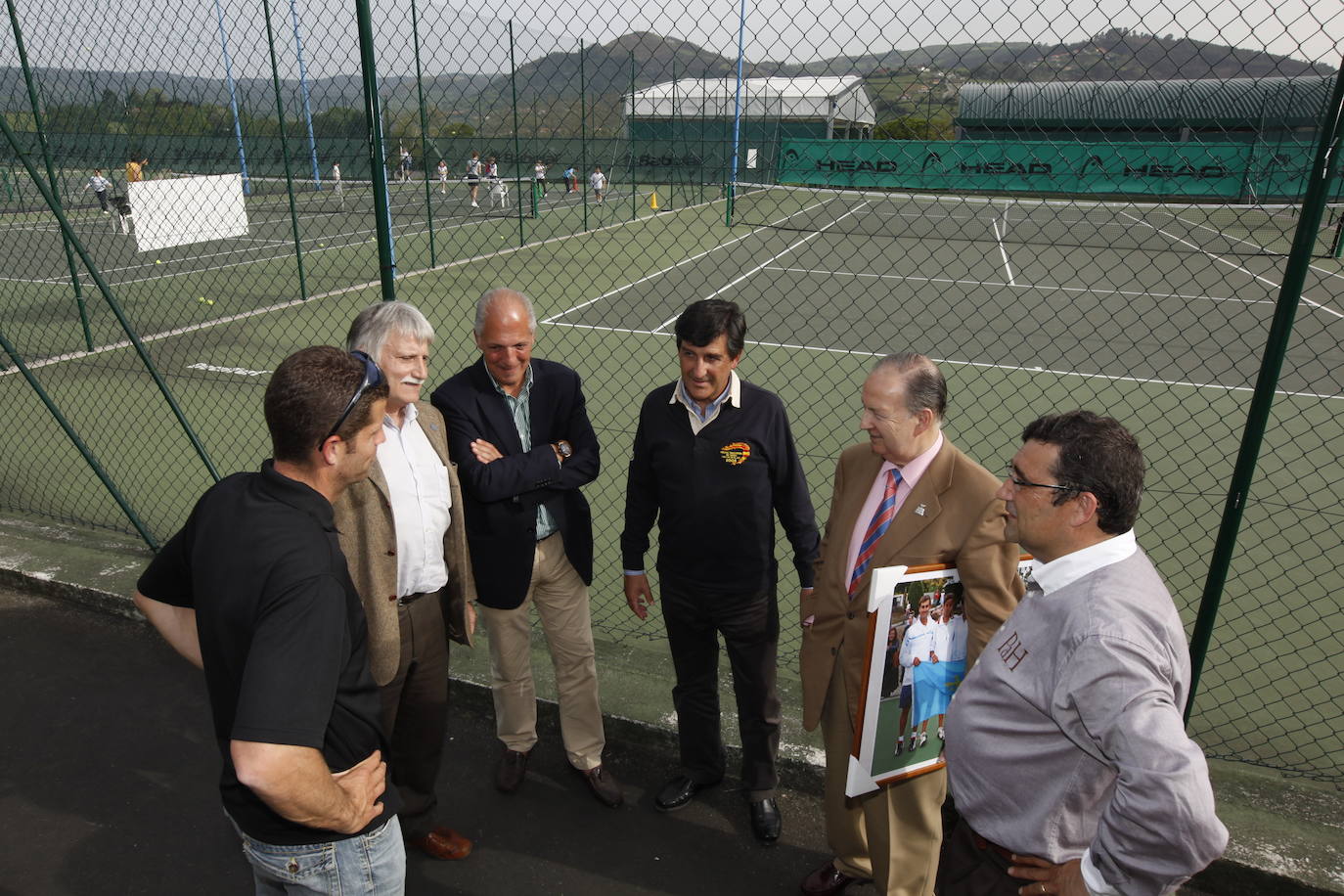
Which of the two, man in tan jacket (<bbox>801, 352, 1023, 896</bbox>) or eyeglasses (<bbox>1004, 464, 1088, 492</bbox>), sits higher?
eyeglasses (<bbox>1004, 464, 1088, 492</bbox>)

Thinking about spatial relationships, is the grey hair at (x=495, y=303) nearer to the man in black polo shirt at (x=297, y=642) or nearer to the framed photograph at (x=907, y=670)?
the man in black polo shirt at (x=297, y=642)

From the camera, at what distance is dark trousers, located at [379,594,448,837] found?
283 cm

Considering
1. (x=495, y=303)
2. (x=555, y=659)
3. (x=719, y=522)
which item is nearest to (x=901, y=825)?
(x=719, y=522)

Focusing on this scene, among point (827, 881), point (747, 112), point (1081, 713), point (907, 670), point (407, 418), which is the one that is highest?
point (747, 112)

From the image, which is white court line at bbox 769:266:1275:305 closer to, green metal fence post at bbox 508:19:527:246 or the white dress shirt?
green metal fence post at bbox 508:19:527:246

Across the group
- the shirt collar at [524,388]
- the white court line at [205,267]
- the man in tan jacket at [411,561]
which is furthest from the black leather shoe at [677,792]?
the white court line at [205,267]

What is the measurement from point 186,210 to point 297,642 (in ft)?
40.0

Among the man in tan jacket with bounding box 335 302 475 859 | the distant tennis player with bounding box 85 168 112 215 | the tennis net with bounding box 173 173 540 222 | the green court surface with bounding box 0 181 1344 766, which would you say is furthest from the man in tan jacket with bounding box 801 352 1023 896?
the distant tennis player with bounding box 85 168 112 215

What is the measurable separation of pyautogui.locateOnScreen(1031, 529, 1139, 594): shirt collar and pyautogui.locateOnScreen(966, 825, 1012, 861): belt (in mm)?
647

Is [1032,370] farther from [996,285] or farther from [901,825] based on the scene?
[901,825]

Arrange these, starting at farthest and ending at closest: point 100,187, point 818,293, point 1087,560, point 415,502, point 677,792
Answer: point 100,187 < point 818,293 < point 677,792 < point 415,502 < point 1087,560

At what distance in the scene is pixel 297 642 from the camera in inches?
62.9

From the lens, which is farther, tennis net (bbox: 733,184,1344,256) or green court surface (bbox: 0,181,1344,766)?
tennis net (bbox: 733,184,1344,256)

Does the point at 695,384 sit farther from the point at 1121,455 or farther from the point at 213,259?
the point at 213,259
